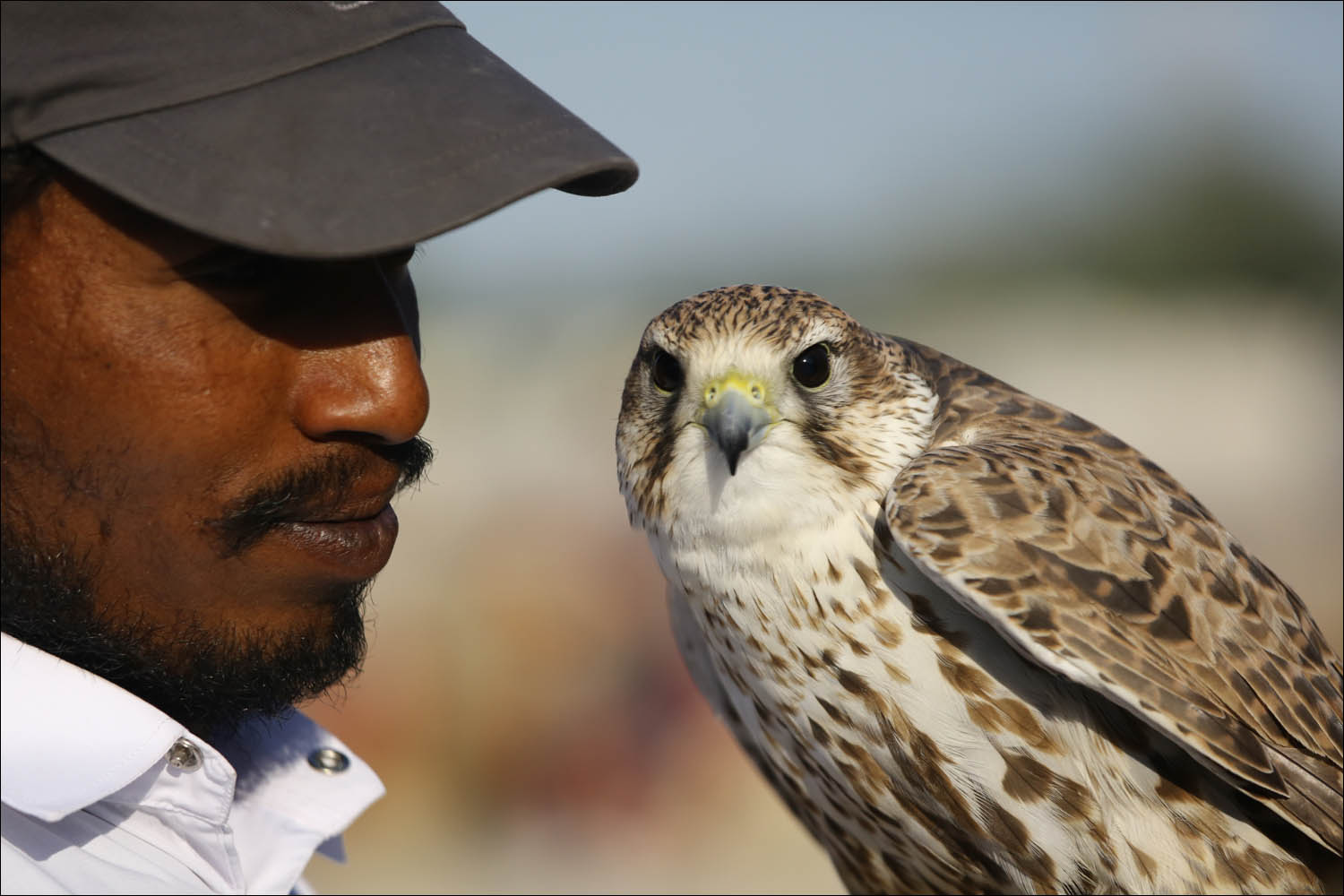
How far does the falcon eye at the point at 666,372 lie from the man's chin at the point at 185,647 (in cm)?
83

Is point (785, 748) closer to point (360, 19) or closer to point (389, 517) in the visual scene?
point (389, 517)

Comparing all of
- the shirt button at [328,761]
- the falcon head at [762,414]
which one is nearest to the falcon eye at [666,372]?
the falcon head at [762,414]

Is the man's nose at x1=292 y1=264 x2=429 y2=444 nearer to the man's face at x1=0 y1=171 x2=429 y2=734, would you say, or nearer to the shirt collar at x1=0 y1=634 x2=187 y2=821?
the man's face at x1=0 y1=171 x2=429 y2=734

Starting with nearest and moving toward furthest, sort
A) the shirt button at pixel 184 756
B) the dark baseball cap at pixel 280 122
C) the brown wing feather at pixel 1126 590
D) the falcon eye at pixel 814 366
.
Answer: the dark baseball cap at pixel 280 122 < the shirt button at pixel 184 756 < the brown wing feather at pixel 1126 590 < the falcon eye at pixel 814 366

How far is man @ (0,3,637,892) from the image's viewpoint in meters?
1.57

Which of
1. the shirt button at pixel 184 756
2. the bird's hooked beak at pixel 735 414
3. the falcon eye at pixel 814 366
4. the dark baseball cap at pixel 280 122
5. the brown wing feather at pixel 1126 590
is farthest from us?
the falcon eye at pixel 814 366

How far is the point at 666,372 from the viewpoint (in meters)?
2.66

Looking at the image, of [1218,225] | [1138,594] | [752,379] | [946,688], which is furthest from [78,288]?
[1218,225]

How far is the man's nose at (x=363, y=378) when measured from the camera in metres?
1.83

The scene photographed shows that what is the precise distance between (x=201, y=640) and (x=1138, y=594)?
167 cm

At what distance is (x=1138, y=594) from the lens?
242cm

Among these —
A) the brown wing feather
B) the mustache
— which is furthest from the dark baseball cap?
the brown wing feather

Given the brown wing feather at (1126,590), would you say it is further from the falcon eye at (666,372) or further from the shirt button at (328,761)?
the shirt button at (328,761)

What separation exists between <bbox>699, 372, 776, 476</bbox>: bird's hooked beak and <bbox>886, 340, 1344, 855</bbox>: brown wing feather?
11.4 inches
